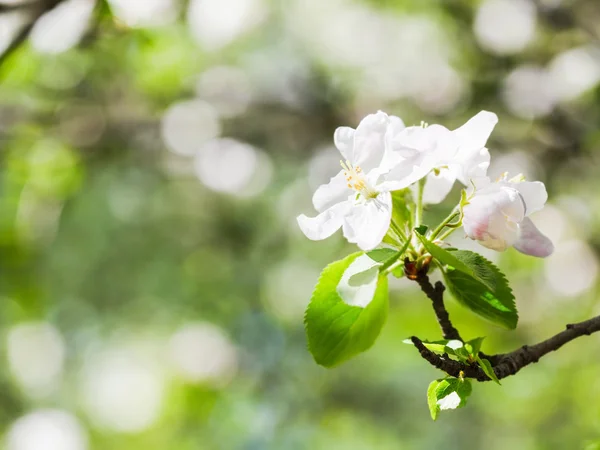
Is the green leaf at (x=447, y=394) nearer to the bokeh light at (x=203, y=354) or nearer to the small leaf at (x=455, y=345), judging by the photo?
the small leaf at (x=455, y=345)

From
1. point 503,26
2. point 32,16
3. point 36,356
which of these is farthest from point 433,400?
point 36,356

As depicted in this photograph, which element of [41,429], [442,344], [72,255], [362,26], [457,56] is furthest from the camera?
[72,255]

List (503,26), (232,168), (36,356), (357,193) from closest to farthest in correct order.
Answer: (357,193), (503,26), (232,168), (36,356)

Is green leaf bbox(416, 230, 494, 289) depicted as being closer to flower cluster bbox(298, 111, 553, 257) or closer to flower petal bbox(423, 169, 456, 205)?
flower cluster bbox(298, 111, 553, 257)

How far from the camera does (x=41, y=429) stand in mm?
5383

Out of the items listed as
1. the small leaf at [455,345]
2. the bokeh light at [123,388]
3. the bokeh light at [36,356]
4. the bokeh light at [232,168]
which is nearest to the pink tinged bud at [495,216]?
the small leaf at [455,345]

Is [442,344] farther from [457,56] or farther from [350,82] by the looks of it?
[350,82]

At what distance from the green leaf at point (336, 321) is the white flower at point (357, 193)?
0.12ft

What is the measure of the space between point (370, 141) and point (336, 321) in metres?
0.20

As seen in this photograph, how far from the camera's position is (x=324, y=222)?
71cm

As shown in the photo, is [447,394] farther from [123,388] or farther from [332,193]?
[123,388]

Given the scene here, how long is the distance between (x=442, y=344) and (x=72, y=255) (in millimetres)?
5588

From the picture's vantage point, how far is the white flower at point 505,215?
2.15ft

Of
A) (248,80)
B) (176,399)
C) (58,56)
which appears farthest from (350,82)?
(176,399)
